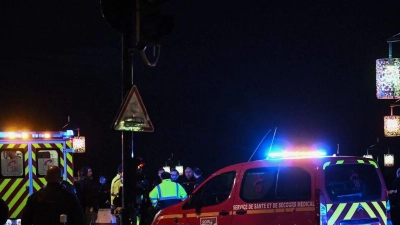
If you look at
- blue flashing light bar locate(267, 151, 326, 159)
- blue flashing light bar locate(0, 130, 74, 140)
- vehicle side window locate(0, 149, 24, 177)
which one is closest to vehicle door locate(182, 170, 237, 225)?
blue flashing light bar locate(267, 151, 326, 159)

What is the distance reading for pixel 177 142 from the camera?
43.6 m

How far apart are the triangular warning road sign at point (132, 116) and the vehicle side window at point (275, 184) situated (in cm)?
232

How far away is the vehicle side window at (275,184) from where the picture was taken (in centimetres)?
838

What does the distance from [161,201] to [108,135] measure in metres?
34.1

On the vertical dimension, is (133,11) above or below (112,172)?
above

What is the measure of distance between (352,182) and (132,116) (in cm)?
324

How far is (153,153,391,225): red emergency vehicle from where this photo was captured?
8.22m

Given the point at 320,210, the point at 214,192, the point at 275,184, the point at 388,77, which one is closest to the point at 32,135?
Result: the point at 214,192

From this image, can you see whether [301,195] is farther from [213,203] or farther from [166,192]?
[166,192]

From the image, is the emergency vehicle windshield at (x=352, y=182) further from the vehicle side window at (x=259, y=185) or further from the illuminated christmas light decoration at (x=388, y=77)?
the illuminated christmas light decoration at (x=388, y=77)

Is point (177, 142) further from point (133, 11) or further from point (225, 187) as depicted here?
point (133, 11)

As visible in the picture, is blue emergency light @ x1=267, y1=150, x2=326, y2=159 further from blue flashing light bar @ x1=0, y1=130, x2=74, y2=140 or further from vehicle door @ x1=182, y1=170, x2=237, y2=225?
blue flashing light bar @ x1=0, y1=130, x2=74, y2=140

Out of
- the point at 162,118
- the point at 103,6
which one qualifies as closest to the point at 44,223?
the point at 103,6

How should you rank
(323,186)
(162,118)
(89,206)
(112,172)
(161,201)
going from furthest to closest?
(162,118) → (112,172) → (89,206) → (161,201) → (323,186)
